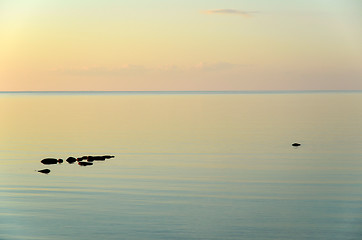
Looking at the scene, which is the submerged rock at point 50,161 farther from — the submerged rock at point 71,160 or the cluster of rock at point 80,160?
the submerged rock at point 71,160

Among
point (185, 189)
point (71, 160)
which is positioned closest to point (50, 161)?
point (71, 160)

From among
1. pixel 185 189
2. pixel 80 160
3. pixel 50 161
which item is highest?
pixel 80 160

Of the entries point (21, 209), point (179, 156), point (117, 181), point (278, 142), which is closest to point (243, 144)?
point (278, 142)

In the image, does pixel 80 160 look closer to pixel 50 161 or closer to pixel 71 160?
pixel 71 160

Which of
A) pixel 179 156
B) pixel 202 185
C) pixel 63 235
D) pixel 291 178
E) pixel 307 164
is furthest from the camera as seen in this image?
pixel 179 156

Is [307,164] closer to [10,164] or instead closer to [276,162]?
[276,162]

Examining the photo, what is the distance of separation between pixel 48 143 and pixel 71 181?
24915 mm

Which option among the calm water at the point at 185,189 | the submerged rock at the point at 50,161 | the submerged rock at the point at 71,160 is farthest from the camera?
the submerged rock at the point at 71,160

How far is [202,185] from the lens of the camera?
36812mm

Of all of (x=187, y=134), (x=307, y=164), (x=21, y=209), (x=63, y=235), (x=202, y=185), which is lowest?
(x=63, y=235)

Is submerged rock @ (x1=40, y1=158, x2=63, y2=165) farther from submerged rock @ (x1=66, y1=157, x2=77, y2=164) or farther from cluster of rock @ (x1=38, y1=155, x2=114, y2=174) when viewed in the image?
submerged rock @ (x1=66, y1=157, x2=77, y2=164)

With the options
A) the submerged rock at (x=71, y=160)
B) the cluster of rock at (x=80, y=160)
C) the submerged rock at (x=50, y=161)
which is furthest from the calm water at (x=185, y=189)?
the submerged rock at (x=71, y=160)

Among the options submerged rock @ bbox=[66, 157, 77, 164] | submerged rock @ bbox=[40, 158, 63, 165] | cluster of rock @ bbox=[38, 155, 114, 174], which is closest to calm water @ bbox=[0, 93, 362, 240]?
cluster of rock @ bbox=[38, 155, 114, 174]

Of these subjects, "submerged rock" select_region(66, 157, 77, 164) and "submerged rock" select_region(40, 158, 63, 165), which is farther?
"submerged rock" select_region(66, 157, 77, 164)
